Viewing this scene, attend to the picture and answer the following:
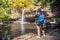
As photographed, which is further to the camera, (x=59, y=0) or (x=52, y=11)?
(x=52, y=11)

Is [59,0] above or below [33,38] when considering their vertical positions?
above

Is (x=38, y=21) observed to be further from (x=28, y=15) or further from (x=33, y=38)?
(x=28, y=15)

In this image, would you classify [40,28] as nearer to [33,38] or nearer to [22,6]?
[33,38]

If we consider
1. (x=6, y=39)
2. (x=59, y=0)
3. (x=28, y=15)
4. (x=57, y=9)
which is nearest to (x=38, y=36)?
(x=6, y=39)

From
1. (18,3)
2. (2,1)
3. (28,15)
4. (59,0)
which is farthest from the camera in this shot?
(18,3)

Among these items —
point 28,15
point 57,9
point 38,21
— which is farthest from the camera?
point 28,15

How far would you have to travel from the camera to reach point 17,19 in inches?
1027

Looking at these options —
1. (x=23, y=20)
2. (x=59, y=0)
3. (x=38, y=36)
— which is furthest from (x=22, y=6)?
(x=38, y=36)

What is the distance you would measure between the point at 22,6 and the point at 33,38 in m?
18.1

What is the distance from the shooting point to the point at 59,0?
21188mm

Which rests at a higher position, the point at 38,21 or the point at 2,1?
the point at 2,1

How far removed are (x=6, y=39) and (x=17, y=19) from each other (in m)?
13.4

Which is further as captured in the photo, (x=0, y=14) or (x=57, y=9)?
(x=57, y=9)

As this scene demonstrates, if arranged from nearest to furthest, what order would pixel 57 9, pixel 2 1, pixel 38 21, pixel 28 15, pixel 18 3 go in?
1. pixel 2 1
2. pixel 38 21
3. pixel 57 9
4. pixel 28 15
5. pixel 18 3
